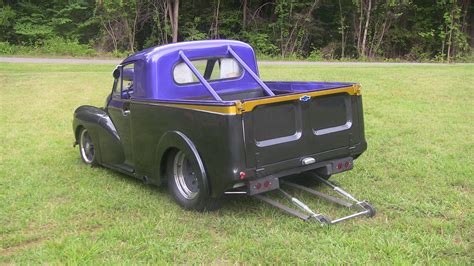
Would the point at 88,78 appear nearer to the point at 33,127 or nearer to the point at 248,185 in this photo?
the point at 33,127

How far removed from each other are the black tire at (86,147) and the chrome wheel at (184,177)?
1.97m

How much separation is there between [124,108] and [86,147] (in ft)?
5.11

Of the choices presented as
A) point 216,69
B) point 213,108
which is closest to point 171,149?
point 213,108

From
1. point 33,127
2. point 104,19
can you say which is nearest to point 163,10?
point 104,19

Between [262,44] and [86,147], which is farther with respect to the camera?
[262,44]

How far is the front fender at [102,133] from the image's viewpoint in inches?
236

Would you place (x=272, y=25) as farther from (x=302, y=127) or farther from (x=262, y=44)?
(x=302, y=127)

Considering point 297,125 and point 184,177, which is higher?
point 297,125

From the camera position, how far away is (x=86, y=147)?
6961 mm

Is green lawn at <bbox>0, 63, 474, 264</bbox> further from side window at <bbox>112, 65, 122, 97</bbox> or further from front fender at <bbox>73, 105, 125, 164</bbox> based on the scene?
side window at <bbox>112, 65, 122, 97</bbox>

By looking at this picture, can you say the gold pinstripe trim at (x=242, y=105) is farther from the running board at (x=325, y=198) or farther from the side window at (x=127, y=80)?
the side window at (x=127, y=80)

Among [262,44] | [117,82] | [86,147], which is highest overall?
[117,82]

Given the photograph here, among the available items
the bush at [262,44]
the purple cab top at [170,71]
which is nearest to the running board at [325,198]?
the purple cab top at [170,71]

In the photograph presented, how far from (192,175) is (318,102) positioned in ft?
4.60
